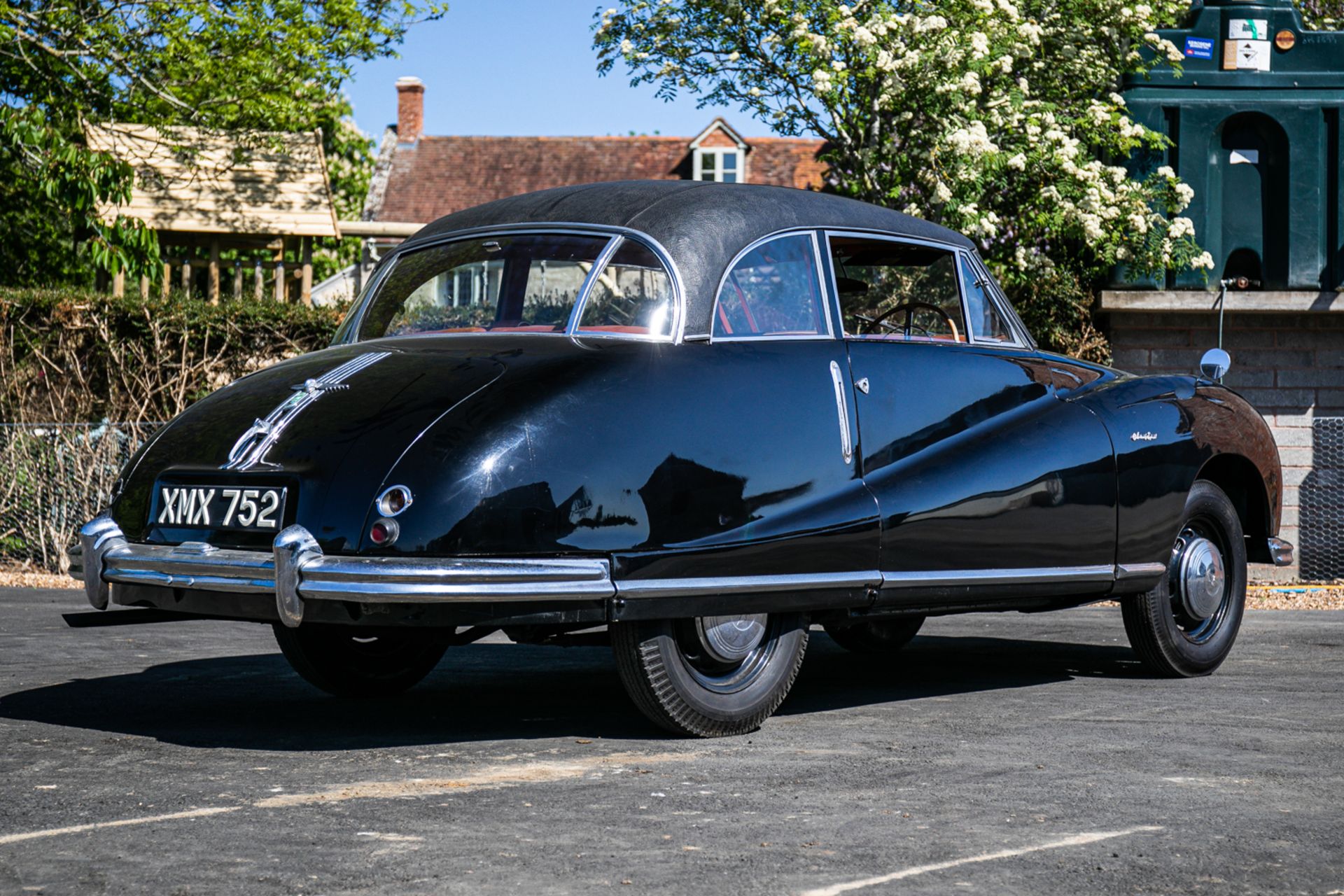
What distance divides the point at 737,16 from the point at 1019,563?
33.2ft

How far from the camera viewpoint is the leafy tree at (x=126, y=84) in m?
15.3

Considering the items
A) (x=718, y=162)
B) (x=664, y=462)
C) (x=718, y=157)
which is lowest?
(x=664, y=462)

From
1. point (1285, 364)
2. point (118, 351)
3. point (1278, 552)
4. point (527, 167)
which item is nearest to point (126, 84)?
point (118, 351)

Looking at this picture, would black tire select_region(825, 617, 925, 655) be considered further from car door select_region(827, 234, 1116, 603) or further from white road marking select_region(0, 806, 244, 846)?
white road marking select_region(0, 806, 244, 846)

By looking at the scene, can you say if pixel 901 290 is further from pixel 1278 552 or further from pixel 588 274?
pixel 1278 552

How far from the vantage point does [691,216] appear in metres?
5.39

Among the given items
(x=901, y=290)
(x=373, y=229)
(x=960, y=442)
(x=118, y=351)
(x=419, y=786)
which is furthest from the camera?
(x=373, y=229)

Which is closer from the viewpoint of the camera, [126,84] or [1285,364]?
[1285,364]

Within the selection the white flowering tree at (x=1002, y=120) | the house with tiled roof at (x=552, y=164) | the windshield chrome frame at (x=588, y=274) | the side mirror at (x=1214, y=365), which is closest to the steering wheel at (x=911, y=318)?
the windshield chrome frame at (x=588, y=274)

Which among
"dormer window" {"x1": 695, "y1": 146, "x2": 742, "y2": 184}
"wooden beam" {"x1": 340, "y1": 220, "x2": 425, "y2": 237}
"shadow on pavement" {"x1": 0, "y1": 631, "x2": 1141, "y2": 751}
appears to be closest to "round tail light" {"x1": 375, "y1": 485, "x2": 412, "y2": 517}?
"shadow on pavement" {"x1": 0, "y1": 631, "x2": 1141, "y2": 751}

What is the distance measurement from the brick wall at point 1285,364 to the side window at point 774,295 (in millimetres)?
9055

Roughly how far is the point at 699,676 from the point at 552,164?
116 feet

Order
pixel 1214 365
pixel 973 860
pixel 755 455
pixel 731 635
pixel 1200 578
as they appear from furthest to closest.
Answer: pixel 1214 365
pixel 1200 578
pixel 731 635
pixel 755 455
pixel 973 860

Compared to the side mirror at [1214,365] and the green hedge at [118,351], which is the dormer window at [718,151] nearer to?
the green hedge at [118,351]
